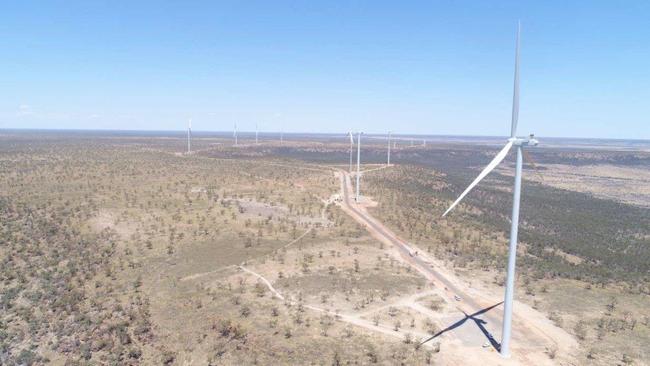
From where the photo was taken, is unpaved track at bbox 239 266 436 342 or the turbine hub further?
unpaved track at bbox 239 266 436 342

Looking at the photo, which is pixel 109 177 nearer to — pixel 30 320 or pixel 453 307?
pixel 30 320

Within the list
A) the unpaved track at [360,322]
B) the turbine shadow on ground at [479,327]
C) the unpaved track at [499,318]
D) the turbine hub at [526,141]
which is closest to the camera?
the turbine hub at [526,141]

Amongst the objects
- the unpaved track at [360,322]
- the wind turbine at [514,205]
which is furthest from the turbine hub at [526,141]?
the unpaved track at [360,322]

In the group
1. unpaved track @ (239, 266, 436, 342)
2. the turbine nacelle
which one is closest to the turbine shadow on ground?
unpaved track @ (239, 266, 436, 342)

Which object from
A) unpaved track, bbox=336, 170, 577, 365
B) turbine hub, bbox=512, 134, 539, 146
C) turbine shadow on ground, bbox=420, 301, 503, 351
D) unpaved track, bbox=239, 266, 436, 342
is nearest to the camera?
turbine hub, bbox=512, 134, 539, 146

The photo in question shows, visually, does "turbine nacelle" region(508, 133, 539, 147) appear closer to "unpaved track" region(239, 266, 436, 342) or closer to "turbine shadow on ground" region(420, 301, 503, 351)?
"turbine shadow on ground" region(420, 301, 503, 351)

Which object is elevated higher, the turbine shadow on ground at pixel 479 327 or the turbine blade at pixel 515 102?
the turbine blade at pixel 515 102

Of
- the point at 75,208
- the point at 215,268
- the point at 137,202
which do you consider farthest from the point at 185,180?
the point at 215,268

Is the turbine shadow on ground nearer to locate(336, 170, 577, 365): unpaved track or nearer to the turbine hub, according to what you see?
locate(336, 170, 577, 365): unpaved track

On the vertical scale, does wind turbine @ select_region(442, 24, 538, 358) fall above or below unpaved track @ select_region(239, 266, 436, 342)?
above

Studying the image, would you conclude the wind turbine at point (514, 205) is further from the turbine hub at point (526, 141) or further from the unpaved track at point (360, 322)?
the unpaved track at point (360, 322)

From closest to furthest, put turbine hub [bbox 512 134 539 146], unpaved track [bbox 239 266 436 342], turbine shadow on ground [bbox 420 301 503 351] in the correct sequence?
1. turbine hub [bbox 512 134 539 146]
2. turbine shadow on ground [bbox 420 301 503 351]
3. unpaved track [bbox 239 266 436 342]
